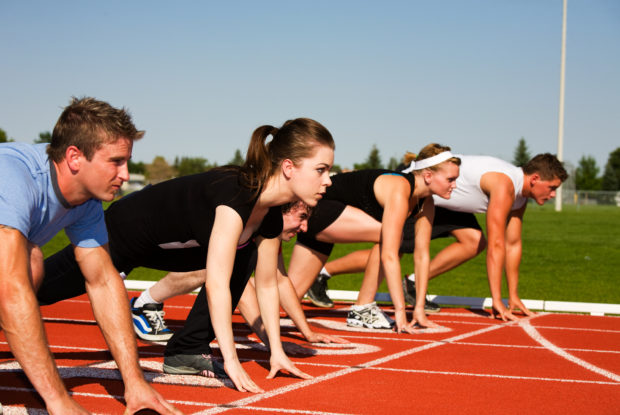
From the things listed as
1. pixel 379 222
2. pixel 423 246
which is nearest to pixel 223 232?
pixel 379 222

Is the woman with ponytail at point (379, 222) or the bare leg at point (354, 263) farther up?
the woman with ponytail at point (379, 222)

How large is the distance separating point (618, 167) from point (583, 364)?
4308 inches

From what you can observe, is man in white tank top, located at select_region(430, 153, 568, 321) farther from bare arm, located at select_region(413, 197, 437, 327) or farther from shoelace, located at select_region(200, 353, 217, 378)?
shoelace, located at select_region(200, 353, 217, 378)

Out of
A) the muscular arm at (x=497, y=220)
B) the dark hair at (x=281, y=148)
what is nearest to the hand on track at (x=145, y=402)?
the dark hair at (x=281, y=148)

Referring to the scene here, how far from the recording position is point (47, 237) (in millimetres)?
3469

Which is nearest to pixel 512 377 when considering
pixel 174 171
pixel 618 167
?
pixel 618 167

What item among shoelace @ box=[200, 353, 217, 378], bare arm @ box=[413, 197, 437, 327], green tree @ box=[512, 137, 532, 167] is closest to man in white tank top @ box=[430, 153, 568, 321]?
bare arm @ box=[413, 197, 437, 327]

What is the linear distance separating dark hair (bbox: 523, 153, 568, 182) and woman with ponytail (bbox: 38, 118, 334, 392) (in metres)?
3.59

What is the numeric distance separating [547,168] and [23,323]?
5.48 meters

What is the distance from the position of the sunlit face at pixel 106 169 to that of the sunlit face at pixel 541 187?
193 inches

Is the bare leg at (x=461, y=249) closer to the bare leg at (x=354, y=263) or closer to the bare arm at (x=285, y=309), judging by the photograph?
the bare leg at (x=354, y=263)

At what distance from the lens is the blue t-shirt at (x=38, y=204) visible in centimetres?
287

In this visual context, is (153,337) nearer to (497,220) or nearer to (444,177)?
(444,177)

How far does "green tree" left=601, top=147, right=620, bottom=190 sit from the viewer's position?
4114 inches
